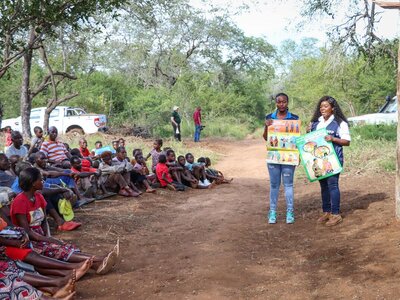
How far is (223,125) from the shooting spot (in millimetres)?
26594

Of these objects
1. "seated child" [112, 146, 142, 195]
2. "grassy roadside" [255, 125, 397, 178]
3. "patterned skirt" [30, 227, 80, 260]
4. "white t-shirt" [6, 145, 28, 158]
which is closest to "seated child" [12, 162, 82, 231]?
"patterned skirt" [30, 227, 80, 260]

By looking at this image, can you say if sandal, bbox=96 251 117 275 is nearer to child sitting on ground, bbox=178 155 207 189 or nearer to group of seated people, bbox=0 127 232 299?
group of seated people, bbox=0 127 232 299

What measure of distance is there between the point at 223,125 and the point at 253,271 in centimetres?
2236

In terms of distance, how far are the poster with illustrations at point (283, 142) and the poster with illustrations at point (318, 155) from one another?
0.09 m

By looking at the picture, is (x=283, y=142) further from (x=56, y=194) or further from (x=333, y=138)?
(x=56, y=194)

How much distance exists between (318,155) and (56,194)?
126 inches

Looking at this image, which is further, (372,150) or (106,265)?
(372,150)

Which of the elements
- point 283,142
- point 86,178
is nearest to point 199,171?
point 86,178

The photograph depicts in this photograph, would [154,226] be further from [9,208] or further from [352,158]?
[352,158]

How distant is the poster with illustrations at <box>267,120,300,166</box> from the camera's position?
6.03m

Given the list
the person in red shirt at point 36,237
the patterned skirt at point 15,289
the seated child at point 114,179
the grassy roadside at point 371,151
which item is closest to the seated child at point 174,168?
the seated child at point 114,179

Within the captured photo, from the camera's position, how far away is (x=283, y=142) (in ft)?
19.9

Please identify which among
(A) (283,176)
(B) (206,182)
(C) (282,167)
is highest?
(C) (282,167)

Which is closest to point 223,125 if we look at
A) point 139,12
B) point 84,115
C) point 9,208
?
point 84,115
